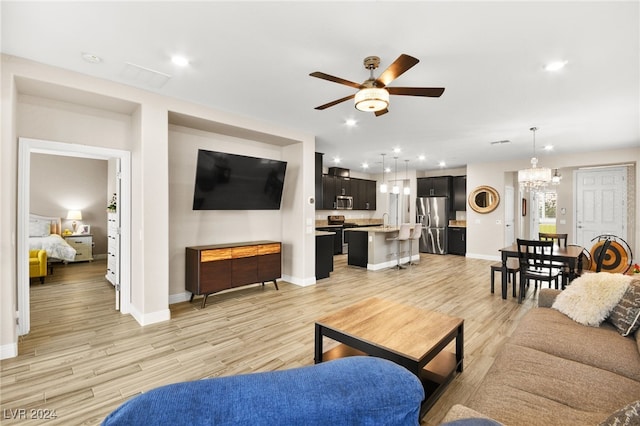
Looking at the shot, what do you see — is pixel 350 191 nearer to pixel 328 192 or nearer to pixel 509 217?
pixel 328 192

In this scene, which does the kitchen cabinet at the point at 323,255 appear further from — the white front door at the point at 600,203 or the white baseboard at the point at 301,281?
the white front door at the point at 600,203

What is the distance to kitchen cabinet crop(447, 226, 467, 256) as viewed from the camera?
28.3 ft

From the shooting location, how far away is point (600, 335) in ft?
6.70

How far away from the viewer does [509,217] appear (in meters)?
8.08

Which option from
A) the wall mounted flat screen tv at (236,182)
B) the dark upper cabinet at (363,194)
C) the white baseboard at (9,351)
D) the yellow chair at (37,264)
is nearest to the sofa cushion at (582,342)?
the wall mounted flat screen tv at (236,182)

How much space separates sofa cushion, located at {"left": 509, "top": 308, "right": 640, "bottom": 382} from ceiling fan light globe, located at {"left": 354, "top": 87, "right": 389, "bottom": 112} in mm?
2032

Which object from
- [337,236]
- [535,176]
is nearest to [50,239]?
[337,236]

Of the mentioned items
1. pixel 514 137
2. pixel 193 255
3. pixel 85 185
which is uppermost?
pixel 514 137

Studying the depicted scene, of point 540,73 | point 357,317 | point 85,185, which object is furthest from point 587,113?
point 85,185

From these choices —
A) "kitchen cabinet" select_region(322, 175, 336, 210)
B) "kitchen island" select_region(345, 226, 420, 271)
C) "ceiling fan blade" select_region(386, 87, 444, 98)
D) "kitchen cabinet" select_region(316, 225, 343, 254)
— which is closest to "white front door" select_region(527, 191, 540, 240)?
"kitchen island" select_region(345, 226, 420, 271)

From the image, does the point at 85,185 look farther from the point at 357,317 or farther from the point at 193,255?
the point at 357,317

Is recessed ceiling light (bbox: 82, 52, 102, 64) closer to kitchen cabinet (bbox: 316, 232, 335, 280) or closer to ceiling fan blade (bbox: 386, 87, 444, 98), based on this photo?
ceiling fan blade (bbox: 386, 87, 444, 98)

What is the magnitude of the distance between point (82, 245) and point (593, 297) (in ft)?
30.3

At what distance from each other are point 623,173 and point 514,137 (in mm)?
3483
